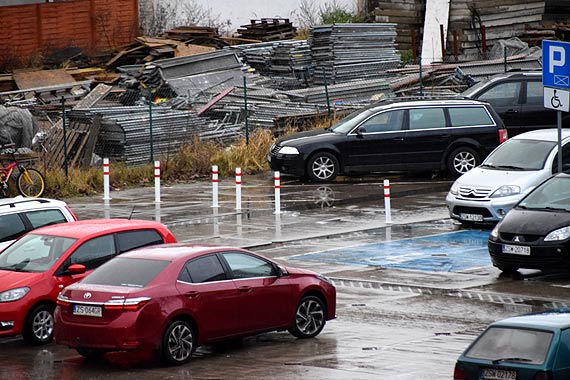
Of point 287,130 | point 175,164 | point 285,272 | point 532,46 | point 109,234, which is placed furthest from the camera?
Answer: point 532,46

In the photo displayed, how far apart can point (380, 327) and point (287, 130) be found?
58.0 feet

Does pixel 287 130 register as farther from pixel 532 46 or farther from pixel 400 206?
pixel 532 46

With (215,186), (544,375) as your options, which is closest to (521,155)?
(215,186)

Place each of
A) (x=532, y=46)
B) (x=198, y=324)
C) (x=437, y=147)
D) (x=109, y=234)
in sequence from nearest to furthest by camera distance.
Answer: (x=198, y=324) → (x=109, y=234) → (x=437, y=147) → (x=532, y=46)

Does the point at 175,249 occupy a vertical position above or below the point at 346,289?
above

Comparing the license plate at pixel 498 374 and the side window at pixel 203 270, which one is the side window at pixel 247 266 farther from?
the license plate at pixel 498 374

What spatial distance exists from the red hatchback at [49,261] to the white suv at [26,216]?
1.53m

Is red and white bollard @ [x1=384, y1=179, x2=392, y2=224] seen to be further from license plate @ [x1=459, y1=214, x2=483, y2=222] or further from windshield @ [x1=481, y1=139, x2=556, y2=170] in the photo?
windshield @ [x1=481, y1=139, x2=556, y2=170]

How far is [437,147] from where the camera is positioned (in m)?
28.0

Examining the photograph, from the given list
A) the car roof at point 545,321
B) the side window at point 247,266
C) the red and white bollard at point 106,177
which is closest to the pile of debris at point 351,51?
the red and white bollard at point 106,177

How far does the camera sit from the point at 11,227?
17.5m

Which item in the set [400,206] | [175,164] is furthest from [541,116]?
[175,164]

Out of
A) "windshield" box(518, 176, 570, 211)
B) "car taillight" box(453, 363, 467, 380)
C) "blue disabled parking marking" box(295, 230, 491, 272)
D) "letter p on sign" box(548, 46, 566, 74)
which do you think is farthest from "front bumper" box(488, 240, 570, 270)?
"car taillight" box(453, 363, 467, 380)

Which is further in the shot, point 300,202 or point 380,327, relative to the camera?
point 300,202
